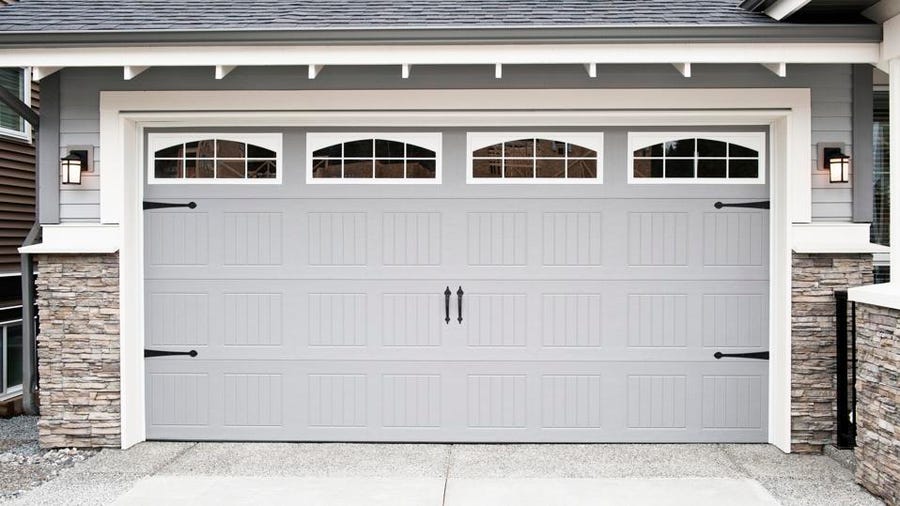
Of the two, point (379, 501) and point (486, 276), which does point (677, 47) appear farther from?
point (379, 501)

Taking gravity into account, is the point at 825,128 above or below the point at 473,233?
above

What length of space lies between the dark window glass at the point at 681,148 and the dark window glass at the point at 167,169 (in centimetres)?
345

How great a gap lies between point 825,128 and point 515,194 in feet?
6.92

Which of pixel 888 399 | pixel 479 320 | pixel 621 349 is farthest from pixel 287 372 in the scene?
pixel 888 399

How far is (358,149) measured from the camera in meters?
4.90

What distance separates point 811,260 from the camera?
4566 millimetres

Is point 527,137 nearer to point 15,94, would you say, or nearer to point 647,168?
point 647,168

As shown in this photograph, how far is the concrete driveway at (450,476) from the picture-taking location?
3.86 m

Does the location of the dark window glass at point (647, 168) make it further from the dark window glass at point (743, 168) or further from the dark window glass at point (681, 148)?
the dark window glass at point (743, 168)

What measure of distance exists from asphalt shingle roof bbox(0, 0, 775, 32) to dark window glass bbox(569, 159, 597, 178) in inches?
37.7

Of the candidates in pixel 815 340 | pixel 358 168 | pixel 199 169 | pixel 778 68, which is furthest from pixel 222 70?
pixel 815 340

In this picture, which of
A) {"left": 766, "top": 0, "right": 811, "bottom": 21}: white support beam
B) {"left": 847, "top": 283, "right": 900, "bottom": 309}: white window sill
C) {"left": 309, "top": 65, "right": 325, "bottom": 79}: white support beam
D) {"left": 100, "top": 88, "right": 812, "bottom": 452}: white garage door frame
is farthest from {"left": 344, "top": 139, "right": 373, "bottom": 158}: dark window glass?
{"left": 847, "top": 283, "right": 900, "bottom": 309}: white window sill

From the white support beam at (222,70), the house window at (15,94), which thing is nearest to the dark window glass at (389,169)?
the white support beam at (222,70)

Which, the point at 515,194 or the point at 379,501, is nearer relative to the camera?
the point at 379,501
